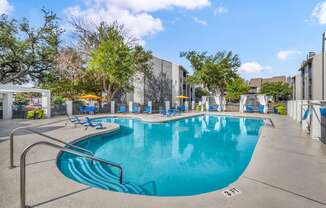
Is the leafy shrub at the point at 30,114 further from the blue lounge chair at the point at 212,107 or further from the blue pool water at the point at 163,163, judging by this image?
the blue lounge chair at the point at 212,107

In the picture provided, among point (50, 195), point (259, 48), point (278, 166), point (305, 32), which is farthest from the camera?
point (259, 48)

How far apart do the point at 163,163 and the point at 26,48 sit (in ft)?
73.4

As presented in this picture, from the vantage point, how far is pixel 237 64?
28562mm

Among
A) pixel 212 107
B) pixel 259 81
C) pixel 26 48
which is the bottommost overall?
pixel 212 107

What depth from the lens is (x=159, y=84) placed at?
28578 mm

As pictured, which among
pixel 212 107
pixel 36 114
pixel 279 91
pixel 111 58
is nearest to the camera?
pixel 36 114

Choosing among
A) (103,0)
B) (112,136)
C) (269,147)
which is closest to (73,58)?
(103,0)

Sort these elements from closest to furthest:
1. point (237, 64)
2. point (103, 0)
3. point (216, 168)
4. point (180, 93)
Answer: point (216, 168) → point (103, 0) → point (237, 64) → point (180, 93)

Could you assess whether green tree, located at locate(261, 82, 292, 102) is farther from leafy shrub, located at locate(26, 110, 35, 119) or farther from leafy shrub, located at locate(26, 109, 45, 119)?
leafy shrub, located at locate(26, 110, 35, 119)

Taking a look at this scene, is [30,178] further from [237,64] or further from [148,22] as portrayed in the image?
[237,64]

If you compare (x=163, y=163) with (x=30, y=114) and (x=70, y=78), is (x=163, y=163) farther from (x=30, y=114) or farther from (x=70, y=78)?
(x=70, y=78)

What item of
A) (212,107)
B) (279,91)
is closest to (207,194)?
(212,107)

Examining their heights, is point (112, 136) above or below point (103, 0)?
below

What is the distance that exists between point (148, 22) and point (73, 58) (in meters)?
9.83
